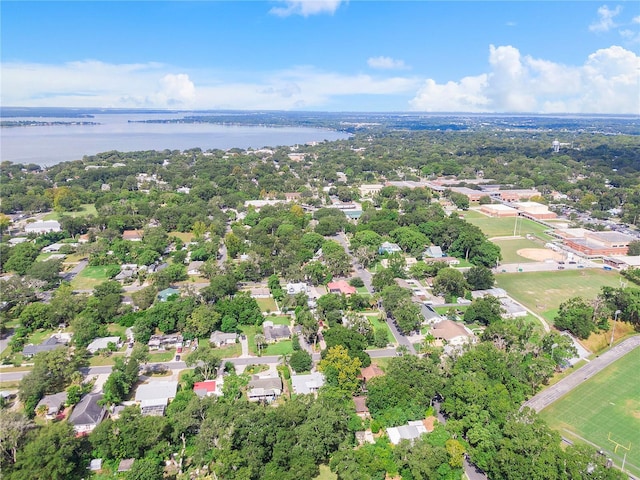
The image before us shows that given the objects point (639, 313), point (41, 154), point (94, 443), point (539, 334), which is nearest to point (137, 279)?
point (94, 443)

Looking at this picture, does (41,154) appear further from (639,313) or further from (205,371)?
(639,313)

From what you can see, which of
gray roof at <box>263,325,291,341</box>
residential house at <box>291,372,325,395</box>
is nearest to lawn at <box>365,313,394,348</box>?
gray roof at <box>263,325,291,341</box>

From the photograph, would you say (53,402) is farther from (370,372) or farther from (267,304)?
(370,372)

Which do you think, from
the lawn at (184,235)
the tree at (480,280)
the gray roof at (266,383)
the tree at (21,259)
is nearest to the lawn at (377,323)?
the gray roof at (266,383)

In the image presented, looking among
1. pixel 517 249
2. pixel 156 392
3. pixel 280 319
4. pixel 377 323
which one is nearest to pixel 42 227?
pixel 280 319

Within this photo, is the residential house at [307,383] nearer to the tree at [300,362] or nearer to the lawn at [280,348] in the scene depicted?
the tree at [300,362]

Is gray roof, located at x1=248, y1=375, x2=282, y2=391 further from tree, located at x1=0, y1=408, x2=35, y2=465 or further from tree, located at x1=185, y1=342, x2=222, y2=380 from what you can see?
tree, located at x1=0, y1=408, x2=35, y2=465
